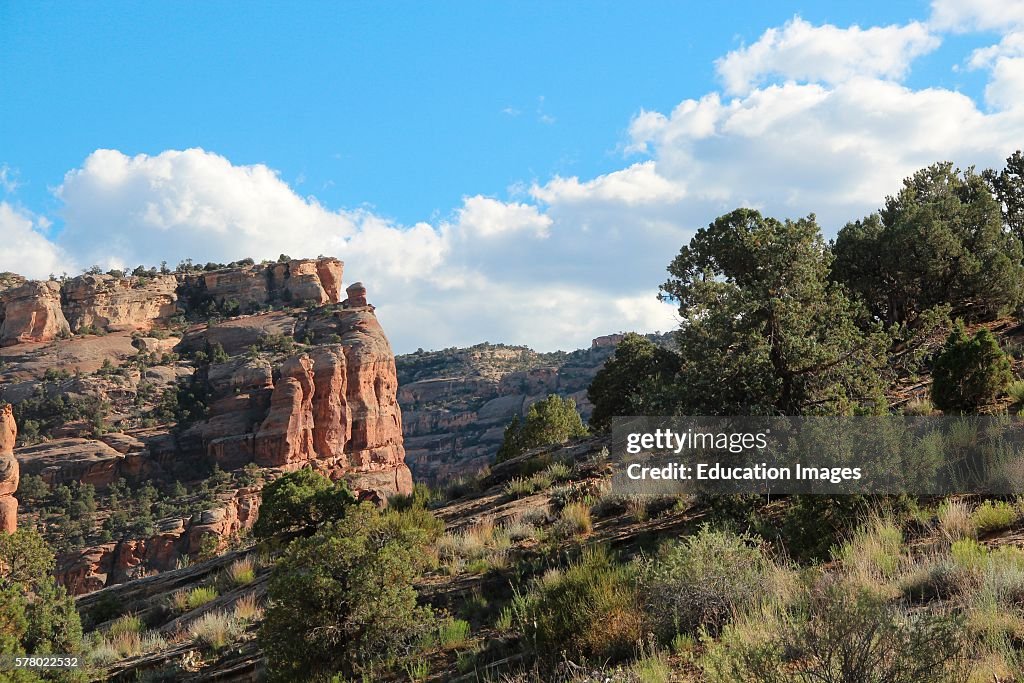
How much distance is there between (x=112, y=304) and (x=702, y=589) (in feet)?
354

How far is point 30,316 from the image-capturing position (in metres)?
92.3

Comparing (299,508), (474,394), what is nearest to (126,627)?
(299,508)

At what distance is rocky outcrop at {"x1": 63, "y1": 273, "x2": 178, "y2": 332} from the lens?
322ft

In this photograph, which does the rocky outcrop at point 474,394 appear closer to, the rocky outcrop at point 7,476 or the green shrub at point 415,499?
the rocky outcrop at point 7,476

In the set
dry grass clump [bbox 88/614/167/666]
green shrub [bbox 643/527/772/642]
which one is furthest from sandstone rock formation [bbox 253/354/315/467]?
green shrub [bbox 643/527/772/642]

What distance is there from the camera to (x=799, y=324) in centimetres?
1308

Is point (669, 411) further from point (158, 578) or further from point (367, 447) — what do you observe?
point (367, 447)

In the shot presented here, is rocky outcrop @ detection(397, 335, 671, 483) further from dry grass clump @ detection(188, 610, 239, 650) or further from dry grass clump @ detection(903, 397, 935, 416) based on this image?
dry grass clump @ detection(188, 610, 239, 650)

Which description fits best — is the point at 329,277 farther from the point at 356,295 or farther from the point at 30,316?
the point at 30,316

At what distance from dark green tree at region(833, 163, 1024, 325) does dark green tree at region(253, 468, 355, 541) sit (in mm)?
18940

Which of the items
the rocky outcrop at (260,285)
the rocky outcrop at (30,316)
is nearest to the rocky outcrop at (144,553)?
the rocky outcrop at (30,316)

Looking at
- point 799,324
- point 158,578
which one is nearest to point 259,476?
point 158,578

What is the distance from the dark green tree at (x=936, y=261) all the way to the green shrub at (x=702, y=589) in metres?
19.0

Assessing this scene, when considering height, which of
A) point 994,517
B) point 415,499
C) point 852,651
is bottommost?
point 415,499
